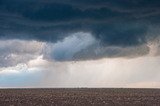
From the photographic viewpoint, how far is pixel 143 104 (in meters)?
75.7

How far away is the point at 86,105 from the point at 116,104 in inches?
207

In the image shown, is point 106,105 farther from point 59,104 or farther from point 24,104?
point 24,104

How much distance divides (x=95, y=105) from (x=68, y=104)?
449 cm

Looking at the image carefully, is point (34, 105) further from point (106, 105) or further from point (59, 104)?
point (106, 105)

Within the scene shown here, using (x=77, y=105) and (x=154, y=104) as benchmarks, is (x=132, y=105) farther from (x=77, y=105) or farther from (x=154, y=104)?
(x=77, y=105)

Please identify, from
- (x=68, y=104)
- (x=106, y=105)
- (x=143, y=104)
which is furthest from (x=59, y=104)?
(x=143, y=104)

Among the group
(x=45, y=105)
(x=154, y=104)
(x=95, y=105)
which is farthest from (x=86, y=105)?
(x=154, y=104)

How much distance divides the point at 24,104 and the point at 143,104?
1906 cm

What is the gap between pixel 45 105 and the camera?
240 ft

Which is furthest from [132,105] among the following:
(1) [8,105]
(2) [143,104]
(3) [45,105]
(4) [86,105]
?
(1) [8,105]

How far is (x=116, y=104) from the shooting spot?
76.2 m

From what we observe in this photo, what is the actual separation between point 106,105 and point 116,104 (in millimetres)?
2698

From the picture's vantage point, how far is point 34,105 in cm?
7231

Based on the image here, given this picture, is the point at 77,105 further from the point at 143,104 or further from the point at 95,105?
the point at 143,104
